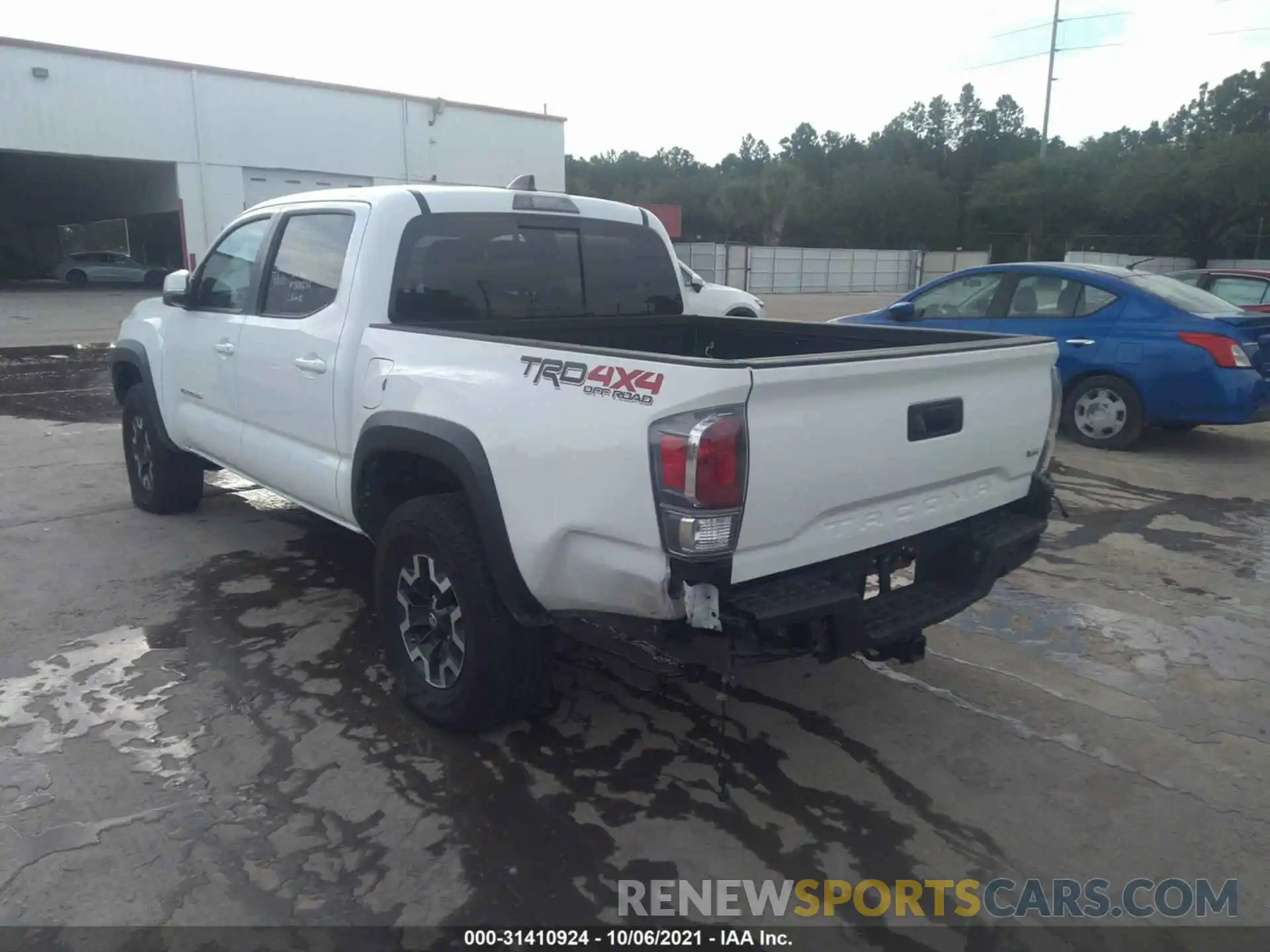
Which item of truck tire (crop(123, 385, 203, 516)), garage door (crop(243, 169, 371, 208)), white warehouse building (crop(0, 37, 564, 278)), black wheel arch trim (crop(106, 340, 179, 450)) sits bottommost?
truck tire (crop(123, 385, 203, 516))

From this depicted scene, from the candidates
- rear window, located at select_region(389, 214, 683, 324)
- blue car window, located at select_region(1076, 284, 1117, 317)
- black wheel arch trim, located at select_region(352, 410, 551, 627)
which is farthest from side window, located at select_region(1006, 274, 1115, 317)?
black wheel arch trim, located at select_region(352, 410, 551, 627)

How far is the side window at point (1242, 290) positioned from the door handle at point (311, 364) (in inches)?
396

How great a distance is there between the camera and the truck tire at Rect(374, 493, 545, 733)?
3.19 meters

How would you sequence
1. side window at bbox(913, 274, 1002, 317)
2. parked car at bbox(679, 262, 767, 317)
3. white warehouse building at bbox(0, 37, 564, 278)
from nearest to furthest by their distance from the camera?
side window at bbox(913, 274, 1002, 317)
parked car at bbox(679, 262, 767, 317)
white warehouse building at bbox(0, 37, 564, 278)

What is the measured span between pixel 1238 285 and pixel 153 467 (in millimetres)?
10970

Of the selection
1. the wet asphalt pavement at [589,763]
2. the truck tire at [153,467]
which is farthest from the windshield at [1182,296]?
the truck tire at [153,467]

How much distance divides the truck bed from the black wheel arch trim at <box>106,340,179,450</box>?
2635mm

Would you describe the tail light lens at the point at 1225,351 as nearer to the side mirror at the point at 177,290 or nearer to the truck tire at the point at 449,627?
the truck tire at the point at 449,627

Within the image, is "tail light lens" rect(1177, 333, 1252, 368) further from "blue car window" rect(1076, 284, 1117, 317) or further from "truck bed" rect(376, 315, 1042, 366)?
"truck bed" rect(376, 315, 1042, 366)

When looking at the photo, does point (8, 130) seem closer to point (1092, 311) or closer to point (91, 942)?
point (1092, 311)

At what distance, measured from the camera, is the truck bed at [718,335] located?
3852 millimetres

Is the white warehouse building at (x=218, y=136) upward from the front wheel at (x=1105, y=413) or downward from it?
upward

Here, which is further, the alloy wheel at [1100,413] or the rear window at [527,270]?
the alloy wheel at [1100,413]

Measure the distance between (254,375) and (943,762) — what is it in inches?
135
